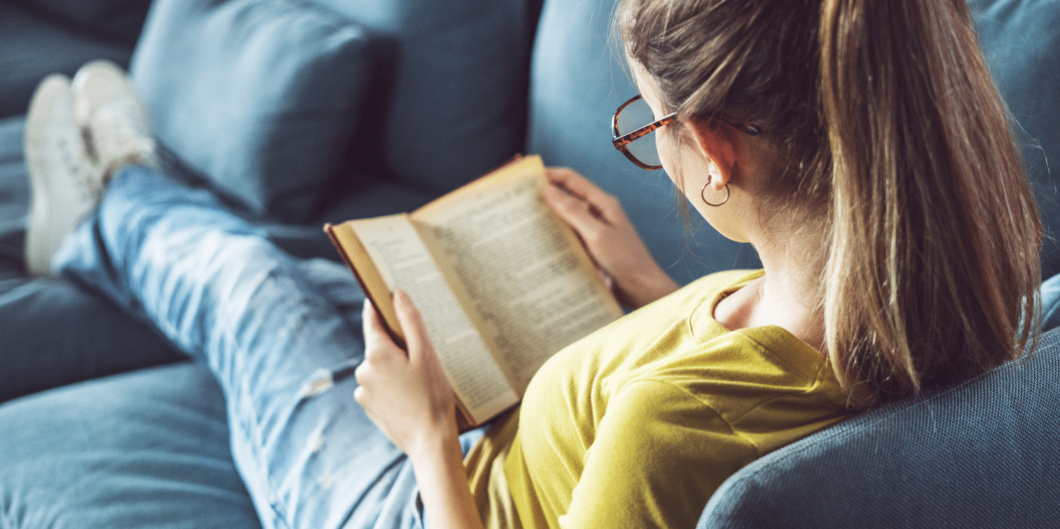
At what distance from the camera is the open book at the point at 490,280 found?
31.9 inches

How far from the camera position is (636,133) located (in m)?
0.57

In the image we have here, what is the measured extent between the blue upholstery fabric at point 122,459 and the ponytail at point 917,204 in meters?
0.77

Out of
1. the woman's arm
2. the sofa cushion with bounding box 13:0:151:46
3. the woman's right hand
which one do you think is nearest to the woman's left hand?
the woman's arm

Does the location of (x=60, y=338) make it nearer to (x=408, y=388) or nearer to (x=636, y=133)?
(x=408, y=388)

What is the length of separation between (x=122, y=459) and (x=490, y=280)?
0.53 meters

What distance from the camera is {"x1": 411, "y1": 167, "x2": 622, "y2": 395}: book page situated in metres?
0.87

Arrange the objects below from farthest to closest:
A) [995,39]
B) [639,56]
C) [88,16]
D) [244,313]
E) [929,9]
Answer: [88,16] → [244,313] → [995,39] → [639,56] → [929,9]

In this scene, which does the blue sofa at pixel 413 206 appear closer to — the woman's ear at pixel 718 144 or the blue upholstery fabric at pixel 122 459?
the blue upholstery fabric at pixel 122 459

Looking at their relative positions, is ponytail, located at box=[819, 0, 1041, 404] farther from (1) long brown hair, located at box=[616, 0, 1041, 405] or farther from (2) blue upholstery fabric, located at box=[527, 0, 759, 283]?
(2) blue upholstery fabric, located at box=[527, 0, 759, 283]

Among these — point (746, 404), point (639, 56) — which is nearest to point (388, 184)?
point (639, 56)

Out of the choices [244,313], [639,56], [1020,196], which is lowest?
[244,313]

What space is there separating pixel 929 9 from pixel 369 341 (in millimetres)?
599

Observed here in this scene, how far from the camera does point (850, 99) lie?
1.37 feet

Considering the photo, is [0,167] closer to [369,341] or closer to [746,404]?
[369,341]
